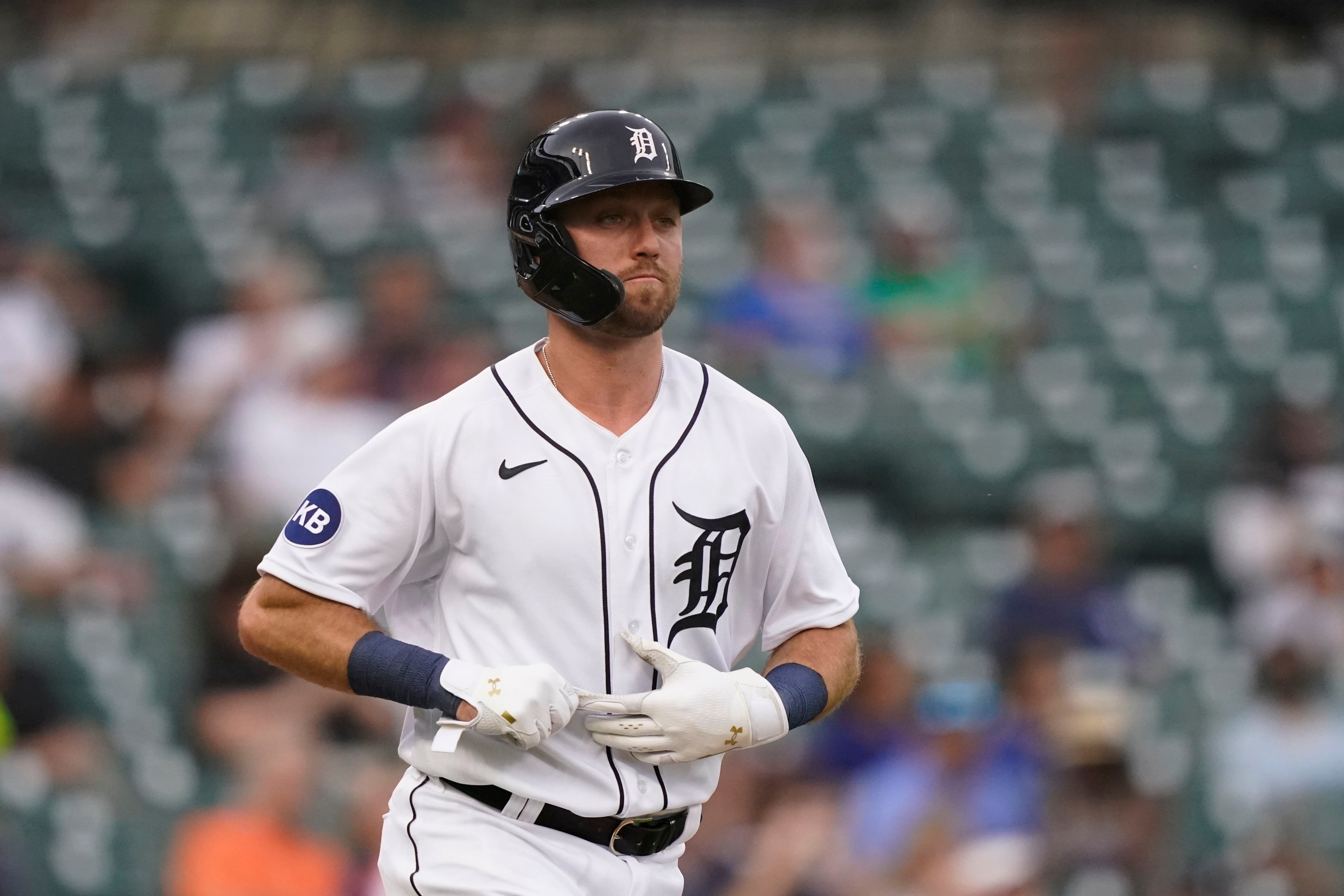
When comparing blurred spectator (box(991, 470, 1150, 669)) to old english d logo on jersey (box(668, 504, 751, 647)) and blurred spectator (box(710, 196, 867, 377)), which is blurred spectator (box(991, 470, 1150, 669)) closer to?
blurred spectator (box(710, 196, 867, 377))

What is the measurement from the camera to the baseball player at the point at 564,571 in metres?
3.06

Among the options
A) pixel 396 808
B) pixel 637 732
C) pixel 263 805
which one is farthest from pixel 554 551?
pixel 263 805

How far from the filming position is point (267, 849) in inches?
228

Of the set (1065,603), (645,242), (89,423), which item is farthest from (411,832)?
(89,423)

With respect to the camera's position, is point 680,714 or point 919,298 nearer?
point 680,714

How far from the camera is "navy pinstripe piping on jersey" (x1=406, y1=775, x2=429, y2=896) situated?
3.11 m

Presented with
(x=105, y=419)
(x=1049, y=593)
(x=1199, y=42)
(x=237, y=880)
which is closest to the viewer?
(x=237, y=880)

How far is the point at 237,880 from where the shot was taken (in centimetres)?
→ 580

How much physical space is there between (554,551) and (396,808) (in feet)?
1.86

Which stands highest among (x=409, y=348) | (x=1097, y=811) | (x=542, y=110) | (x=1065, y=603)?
(x=542, y=110)

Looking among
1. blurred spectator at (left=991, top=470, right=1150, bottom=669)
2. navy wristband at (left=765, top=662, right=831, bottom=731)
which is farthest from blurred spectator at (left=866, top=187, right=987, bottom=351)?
navy wristband at (left=765, top=662, right=831, bottom=731)

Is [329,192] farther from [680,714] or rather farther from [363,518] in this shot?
[680,714]

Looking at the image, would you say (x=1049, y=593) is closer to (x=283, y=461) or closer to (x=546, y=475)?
(x=283, y=461)

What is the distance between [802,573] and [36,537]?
5.03 m
